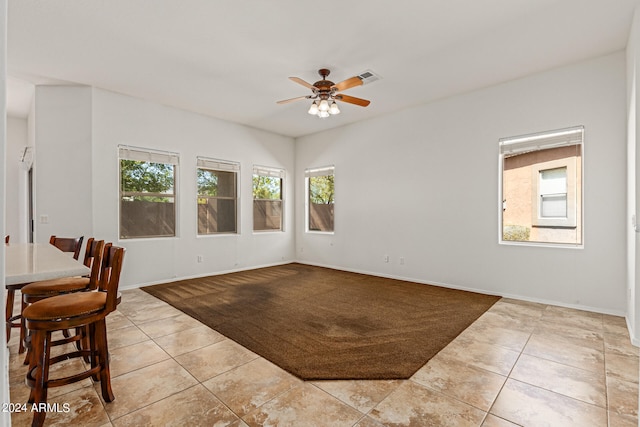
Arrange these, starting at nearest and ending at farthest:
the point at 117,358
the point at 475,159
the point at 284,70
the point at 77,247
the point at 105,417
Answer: the point at 105,417, the point at 117,358, the point at 77,247, the point at 284,70, the point at 475,159

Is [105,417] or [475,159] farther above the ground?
[475,159]

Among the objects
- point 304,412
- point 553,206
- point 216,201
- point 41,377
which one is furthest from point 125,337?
point 553,206

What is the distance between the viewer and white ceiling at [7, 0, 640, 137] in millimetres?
2631

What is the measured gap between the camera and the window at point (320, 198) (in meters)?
6.44

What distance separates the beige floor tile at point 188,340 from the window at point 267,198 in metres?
3.50

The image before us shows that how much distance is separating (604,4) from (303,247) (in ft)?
19.0

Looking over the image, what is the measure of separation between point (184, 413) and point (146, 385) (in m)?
0.48

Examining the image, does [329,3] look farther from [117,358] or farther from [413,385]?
[117,358]

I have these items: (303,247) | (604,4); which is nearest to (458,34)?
(604,4)

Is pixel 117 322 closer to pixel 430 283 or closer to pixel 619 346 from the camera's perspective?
pixel 430 283

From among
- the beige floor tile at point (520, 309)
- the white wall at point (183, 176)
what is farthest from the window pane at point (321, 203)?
the beige floor tile at point (520, 309)

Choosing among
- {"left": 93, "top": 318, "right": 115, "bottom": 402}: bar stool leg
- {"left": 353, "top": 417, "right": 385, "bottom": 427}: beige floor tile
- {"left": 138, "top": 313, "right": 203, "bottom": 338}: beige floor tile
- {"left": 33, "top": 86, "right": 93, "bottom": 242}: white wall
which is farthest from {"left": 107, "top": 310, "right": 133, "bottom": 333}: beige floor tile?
{"left": 353, "top": 417, "right": 385, "bottom": 427}: beige floor tile

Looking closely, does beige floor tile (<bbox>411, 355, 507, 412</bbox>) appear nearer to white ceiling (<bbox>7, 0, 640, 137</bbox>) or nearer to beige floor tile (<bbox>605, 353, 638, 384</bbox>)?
beige floor tile (<bbox>605, 353, 638, 384</bbox>)

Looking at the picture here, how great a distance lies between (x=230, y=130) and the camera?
5820 mm
